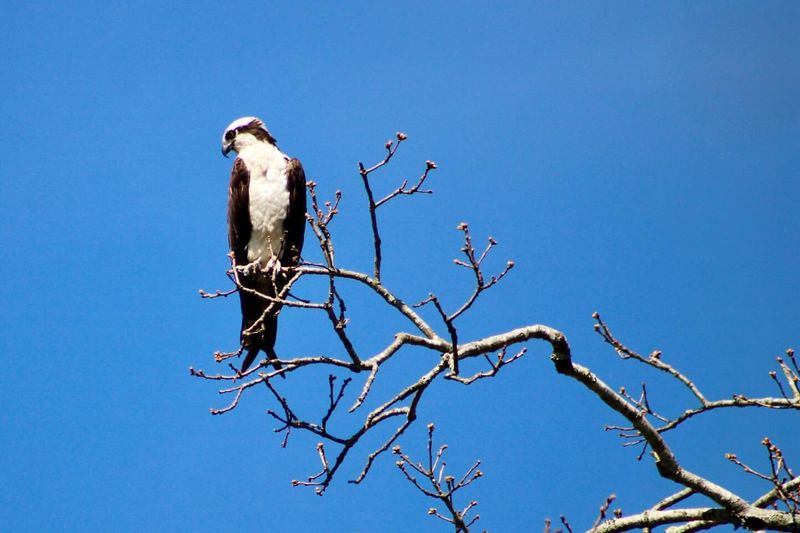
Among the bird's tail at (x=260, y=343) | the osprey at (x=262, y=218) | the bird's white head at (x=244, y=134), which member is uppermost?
the bird's white head at (x=244, y=134)

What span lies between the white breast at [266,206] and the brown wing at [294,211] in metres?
0.04

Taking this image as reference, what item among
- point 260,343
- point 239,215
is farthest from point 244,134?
point 260,343

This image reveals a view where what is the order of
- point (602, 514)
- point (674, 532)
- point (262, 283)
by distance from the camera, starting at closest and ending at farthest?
point (602, 514) → point (674, 532) → point (262, 283)

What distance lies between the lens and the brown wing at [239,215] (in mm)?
6617

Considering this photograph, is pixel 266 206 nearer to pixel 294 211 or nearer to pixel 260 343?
pixel 294 211

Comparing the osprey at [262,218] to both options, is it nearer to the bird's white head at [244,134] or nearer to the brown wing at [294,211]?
the brown wing at [294,211]

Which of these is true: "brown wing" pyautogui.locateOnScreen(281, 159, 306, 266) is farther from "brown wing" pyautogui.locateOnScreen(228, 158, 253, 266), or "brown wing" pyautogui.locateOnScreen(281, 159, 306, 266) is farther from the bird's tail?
the bird's tail

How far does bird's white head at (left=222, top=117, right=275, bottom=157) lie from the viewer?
7359mm

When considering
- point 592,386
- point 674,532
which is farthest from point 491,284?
point 674,532

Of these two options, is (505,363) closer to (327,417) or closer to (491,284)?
Answer: (491,284)

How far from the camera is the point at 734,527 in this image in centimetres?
396

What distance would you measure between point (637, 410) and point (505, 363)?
2.27ft

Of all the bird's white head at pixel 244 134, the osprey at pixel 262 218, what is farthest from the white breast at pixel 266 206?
the bird's white head at pixel 244 134

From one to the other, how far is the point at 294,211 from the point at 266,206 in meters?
0.22
